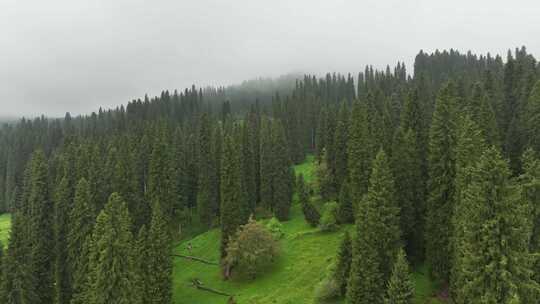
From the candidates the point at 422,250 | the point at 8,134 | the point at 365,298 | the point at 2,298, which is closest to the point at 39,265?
the point at 2,298

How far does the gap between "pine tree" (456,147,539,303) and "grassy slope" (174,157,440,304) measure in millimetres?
13181

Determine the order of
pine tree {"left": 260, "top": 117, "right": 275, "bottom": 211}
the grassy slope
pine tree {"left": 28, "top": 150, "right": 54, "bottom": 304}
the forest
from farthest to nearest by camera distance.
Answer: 1. pine tree {"left": 260, "top": 117, "right": 275, "bottom": 211}
2. pine tree {"left": 28, "top": 150, "right": 54, "bottom": 304}
3. the grassy slope
4. the forest

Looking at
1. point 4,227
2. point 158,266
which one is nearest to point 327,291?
point 158,266

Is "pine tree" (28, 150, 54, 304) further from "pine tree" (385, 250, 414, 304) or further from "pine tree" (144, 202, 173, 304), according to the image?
"pine tree" (385, 250, 414, 304)

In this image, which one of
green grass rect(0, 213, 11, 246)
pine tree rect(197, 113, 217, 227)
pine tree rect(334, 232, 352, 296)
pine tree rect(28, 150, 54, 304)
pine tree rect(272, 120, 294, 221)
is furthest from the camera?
green grass rect(0, 213, 11, 246)

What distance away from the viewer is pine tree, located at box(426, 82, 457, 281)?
3734 centimetres

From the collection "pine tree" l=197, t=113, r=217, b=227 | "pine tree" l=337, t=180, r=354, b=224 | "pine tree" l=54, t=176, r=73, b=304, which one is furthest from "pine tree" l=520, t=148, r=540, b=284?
"pine tree" l=197, t=113, r=217, b=227

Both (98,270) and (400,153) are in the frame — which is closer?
(98,270)

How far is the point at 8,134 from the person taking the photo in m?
182

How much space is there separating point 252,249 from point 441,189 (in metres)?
26.4

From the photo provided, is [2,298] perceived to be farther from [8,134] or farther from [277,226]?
[8,134]

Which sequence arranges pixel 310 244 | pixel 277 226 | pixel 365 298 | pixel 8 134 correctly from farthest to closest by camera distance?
1. pixel 8 134
2. pixel 277 226
3. pixel 310 244
4. pixel 365 298

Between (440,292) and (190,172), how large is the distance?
60.7 meters

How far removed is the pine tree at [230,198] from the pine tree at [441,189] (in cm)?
2833
